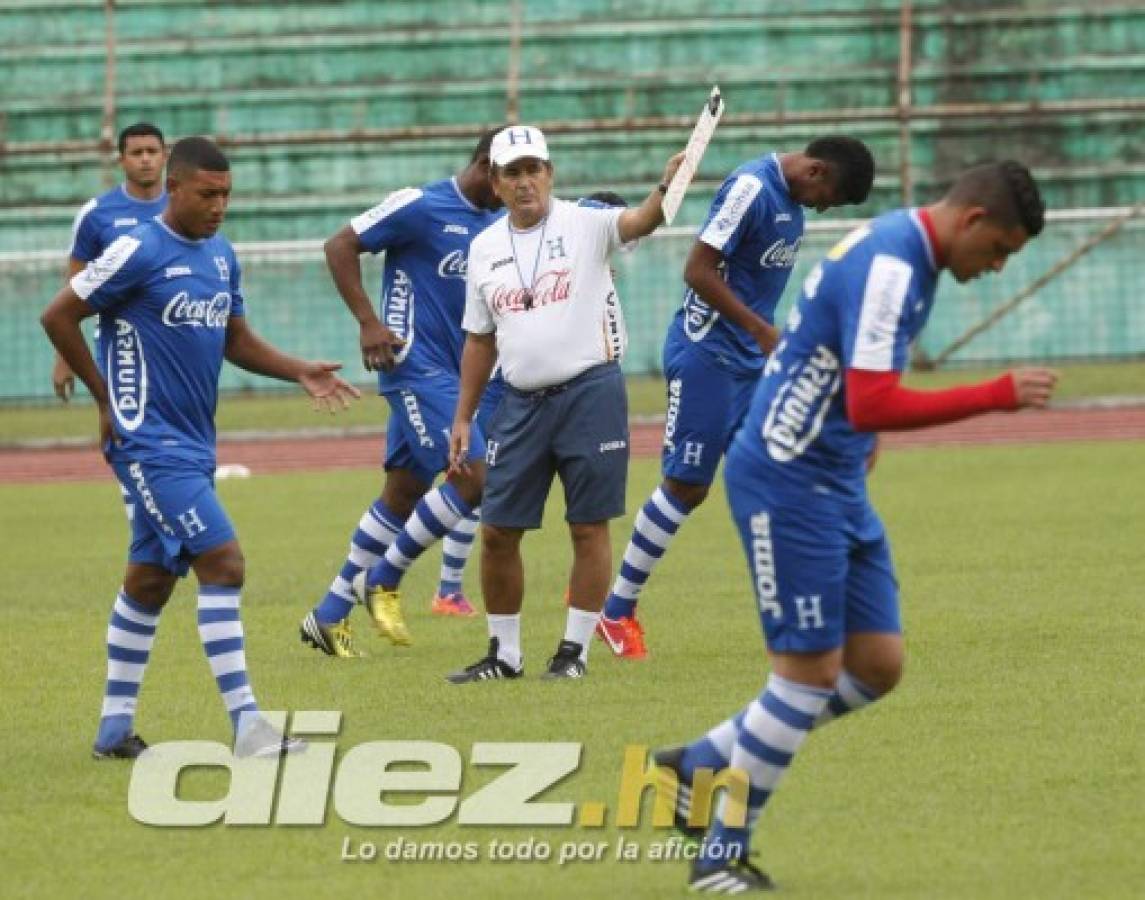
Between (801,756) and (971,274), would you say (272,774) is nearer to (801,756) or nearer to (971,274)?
(801,756)

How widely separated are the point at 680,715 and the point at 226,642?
5.90 ft

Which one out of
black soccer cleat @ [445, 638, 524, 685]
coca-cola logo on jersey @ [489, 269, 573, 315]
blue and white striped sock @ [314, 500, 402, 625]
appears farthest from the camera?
blue and white striped sock @ [314, 500, 402, 625]

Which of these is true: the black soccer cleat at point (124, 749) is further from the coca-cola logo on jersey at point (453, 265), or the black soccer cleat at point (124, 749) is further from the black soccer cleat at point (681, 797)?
the coca-cola logo on jersey at point (453, 265)

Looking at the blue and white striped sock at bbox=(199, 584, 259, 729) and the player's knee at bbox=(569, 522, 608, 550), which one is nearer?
the blue and white striped sock at bbox=(199, 584, 259, 729)

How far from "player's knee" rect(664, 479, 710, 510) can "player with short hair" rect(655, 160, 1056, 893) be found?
15.6ft

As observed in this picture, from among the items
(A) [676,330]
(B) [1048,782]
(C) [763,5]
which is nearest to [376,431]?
(C) [763,5]

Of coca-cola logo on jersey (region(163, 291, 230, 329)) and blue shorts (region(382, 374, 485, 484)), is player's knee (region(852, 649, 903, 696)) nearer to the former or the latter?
coca-cola logo on jersey (region(163, 291, 230, 329))

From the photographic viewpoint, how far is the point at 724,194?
11.2 m

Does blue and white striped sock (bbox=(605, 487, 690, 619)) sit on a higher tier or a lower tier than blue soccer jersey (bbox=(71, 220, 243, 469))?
lower

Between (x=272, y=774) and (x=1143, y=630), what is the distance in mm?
4617

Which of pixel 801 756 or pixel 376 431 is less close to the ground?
pixel 801 756

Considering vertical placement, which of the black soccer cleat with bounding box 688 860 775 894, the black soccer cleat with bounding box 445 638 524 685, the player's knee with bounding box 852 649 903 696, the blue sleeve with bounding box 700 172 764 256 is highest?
the blue sleeve with bounding box 700 172 764 256

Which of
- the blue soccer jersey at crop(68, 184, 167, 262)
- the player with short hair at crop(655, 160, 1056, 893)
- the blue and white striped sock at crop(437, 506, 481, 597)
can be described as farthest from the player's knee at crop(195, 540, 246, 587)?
the blue soccer jersey at crop(68, 184, 167, 262)

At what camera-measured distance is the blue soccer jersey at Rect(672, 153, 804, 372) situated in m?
11.2
